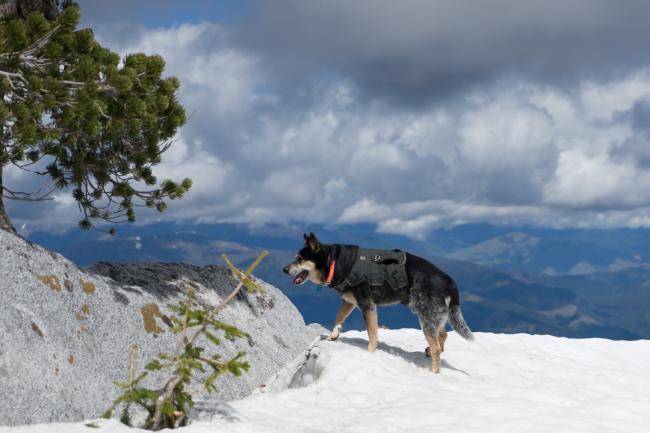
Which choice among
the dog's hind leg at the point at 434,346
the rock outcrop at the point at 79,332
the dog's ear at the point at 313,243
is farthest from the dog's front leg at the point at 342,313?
the rock outcrop at the point at 79,332

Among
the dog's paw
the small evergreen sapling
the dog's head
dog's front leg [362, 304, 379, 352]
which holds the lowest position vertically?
the small evergreen sapling

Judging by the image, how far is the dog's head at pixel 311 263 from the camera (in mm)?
11734

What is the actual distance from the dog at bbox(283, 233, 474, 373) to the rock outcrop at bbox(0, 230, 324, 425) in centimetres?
329

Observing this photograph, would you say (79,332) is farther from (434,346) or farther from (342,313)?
(434,346)

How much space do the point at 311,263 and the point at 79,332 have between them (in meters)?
4.64

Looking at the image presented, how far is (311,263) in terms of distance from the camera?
11789 mm

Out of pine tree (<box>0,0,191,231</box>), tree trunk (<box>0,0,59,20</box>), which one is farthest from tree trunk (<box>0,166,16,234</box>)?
tree trunk (<box>0,0,59,20</box>)

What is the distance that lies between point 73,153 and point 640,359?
54.4 ft

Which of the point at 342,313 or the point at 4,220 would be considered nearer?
the point at 342,313

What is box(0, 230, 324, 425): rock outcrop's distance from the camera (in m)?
9.52

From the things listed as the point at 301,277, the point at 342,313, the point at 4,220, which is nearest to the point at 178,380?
the point at 301,277

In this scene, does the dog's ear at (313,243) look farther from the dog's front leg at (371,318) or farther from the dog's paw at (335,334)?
the dog's paw at (335,334)

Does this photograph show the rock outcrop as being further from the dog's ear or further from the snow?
the dog's ear

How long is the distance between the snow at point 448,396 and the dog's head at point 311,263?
1.62 m
